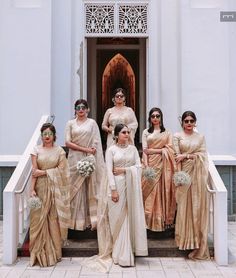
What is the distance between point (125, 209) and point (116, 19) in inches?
174

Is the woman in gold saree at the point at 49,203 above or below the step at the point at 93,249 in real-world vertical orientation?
above


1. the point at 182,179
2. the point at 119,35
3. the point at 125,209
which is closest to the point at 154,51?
the point at 119,35

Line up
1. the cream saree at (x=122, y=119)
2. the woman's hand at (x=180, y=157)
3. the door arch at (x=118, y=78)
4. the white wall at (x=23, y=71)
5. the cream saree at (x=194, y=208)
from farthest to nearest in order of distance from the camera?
the door arch at (x=118, y=78)
the white wall at (x=23, y=71)
the cream saree at (x=122, y=119)
the woman's hand at (x=180, y=157)
the cream saree at (x=194, y=208)

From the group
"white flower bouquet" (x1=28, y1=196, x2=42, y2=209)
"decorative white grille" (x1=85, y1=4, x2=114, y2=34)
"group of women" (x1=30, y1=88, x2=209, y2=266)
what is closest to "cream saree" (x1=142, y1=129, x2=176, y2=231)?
"group of women" (x1=30, y1=88, x2=209, y2=266)

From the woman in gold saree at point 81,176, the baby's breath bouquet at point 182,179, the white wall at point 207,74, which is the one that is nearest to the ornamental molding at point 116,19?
the white wall at point 207,74

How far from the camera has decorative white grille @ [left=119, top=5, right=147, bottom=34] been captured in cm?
826

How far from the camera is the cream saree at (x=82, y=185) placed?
588 centimetres

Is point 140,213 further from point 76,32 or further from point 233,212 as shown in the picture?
point 76,32

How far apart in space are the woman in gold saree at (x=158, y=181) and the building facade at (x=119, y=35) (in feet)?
6.81

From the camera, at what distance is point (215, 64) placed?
782cm

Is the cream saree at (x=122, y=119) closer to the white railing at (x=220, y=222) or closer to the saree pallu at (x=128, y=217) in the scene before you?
the saree pallu at (x=128, y=217)

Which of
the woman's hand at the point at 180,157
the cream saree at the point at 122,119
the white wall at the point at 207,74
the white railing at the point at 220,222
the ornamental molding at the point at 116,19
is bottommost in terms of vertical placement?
the white railing at the point at 220,222

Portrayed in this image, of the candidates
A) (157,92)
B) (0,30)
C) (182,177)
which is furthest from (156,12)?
(182,177)

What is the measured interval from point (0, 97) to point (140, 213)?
398cm
